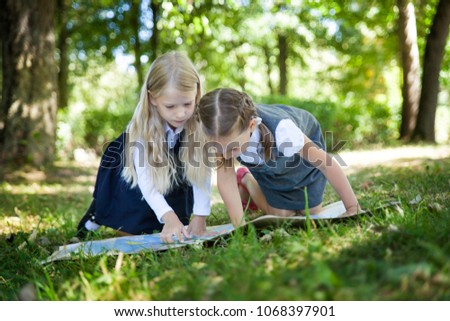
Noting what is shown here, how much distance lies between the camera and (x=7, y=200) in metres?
5.26

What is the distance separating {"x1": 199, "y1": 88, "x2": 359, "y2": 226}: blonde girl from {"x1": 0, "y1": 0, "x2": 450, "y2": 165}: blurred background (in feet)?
13.2

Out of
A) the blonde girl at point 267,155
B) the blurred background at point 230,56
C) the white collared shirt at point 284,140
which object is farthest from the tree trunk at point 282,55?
the white collared shirt at point 284,140

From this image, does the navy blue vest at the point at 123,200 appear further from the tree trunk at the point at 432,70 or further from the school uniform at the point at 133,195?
the tree trunk at the point at 432,70

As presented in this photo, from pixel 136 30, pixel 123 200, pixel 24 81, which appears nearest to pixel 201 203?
pixel 123 200

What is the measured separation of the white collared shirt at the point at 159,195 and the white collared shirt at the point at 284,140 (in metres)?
0.39

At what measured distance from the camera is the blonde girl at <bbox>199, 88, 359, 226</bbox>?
9.98ft

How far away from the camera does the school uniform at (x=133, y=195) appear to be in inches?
138

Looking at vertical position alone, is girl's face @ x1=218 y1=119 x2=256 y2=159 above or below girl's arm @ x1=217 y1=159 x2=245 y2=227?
above

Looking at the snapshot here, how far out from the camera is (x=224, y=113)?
9.82ft

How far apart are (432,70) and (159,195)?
373 inches

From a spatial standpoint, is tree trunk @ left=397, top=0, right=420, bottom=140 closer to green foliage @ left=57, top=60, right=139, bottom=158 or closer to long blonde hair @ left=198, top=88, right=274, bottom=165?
green foliage @ left=57, top=60, right=139, bottom=158
